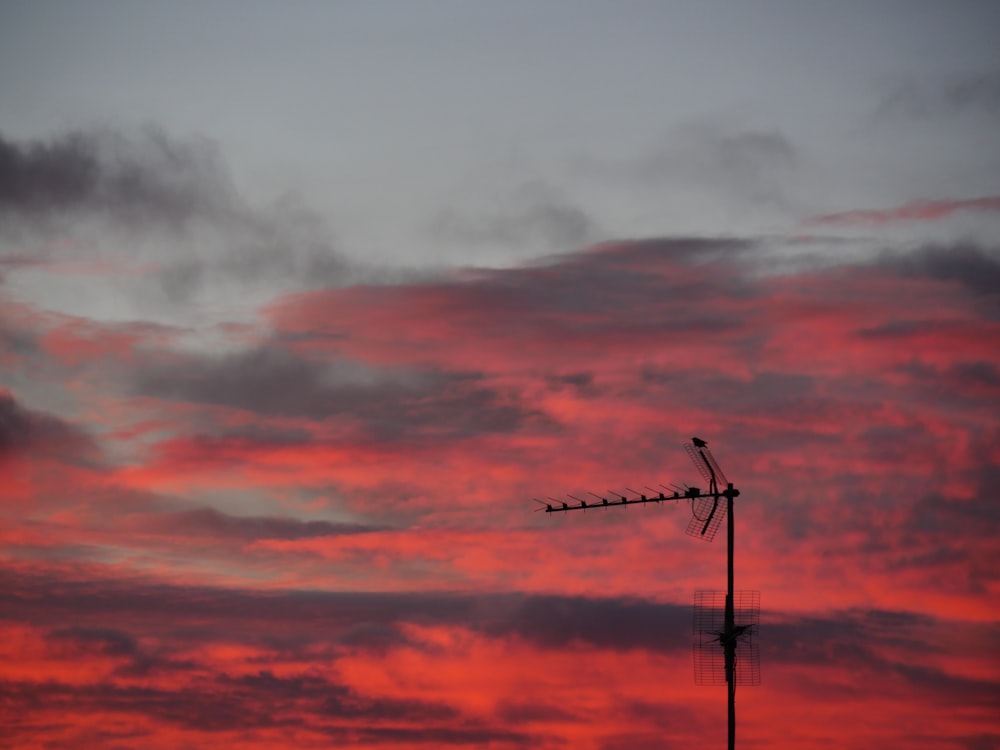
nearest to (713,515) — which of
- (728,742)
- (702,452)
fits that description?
(702,452)

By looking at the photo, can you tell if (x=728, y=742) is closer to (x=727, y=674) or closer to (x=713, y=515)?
(x=727, y=674)

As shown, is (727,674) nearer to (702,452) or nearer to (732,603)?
(732,603)

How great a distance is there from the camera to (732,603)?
3546 inches

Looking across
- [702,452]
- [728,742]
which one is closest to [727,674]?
[728,742]

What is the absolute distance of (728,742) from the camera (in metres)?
87.9

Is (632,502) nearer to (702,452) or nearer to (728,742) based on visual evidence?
(702,452)

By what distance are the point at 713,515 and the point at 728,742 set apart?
9.63 metres

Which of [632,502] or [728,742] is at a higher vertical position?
[632,502]

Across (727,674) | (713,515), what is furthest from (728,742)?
(713,515)

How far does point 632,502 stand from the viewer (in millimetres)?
91750

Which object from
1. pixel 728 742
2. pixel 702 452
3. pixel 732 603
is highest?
pixel 702 452

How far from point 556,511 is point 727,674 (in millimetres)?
10261

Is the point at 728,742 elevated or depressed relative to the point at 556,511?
depressed

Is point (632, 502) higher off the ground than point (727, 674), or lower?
higher
